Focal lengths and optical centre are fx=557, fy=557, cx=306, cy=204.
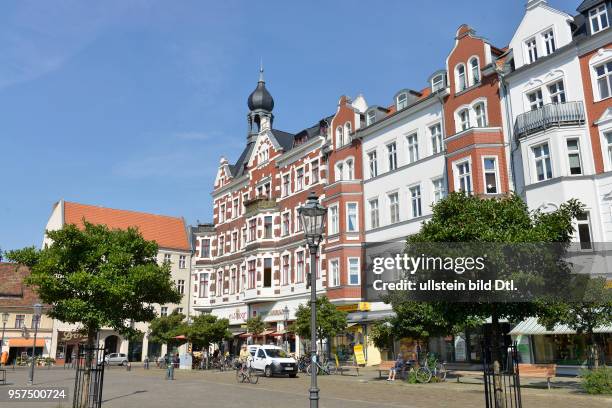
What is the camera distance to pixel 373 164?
122 feet

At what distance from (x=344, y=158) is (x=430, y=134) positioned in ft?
26.3

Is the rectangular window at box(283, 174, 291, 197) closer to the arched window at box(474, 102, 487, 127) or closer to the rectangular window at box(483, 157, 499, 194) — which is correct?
the arched window at box(474, 102, 487, 127)

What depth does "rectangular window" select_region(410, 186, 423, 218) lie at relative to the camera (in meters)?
32.8

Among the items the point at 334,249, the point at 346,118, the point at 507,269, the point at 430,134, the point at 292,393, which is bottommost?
the point at 292,393

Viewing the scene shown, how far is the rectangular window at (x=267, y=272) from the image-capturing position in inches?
1762

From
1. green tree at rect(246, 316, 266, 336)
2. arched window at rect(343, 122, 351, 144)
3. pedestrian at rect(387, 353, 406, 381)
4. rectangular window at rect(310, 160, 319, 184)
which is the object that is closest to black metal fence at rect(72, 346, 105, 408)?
pedestrian at rect(387, 353, 406, 381)

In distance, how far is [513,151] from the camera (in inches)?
1102

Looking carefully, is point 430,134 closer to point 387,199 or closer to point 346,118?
point 387,199

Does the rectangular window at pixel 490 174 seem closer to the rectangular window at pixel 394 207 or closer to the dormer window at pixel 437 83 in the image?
the dormer window at pixel 437 83

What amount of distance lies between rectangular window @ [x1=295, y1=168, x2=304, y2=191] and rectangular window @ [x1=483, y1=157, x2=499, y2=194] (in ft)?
58.1

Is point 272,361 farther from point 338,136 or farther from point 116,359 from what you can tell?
point 116,359

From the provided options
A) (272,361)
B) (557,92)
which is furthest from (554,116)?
(272,361)

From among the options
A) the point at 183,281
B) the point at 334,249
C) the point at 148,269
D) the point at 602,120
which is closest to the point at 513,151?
the point at 602,120

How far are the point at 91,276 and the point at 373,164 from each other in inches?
962
